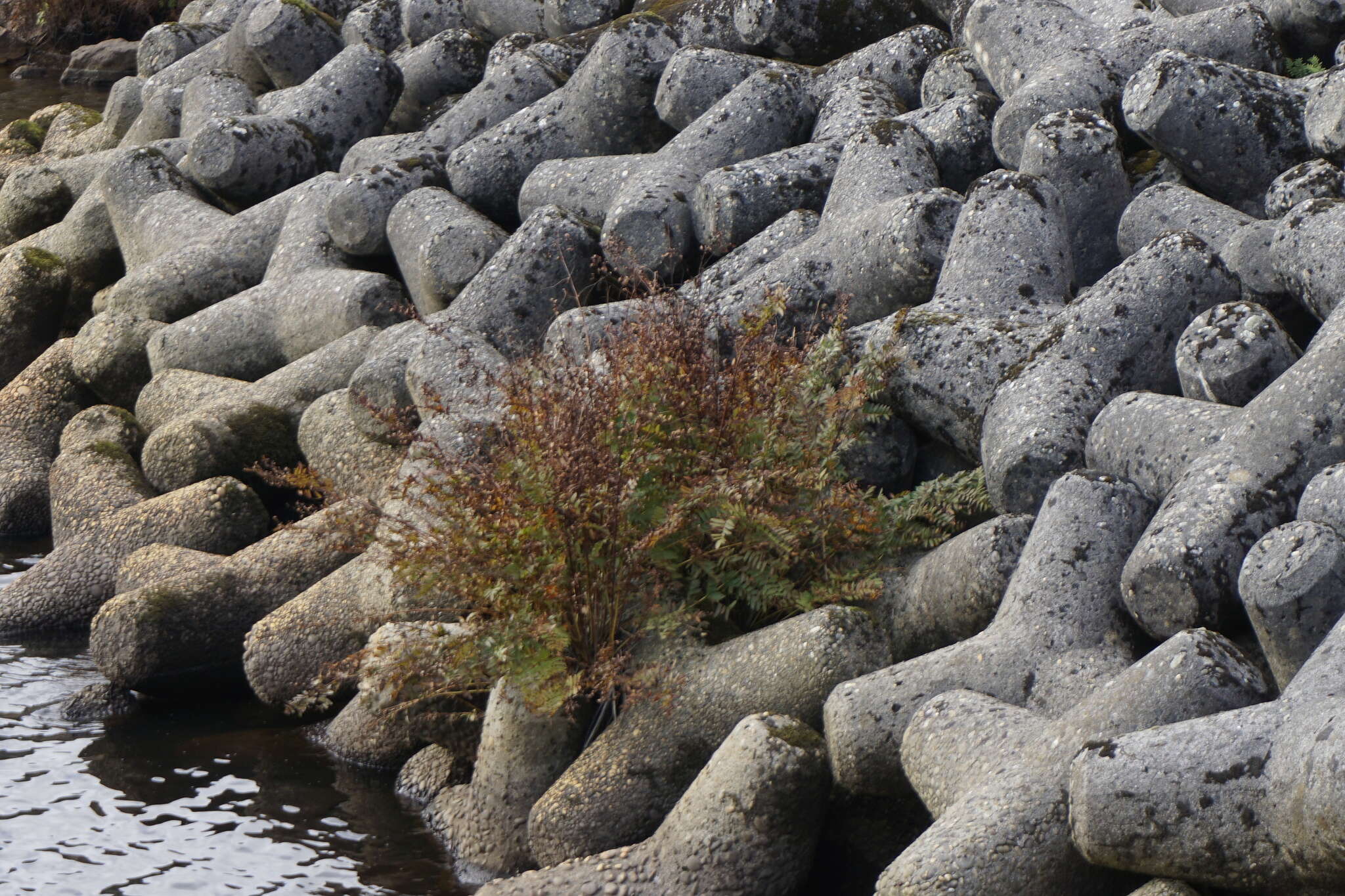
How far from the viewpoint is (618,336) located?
6.12 metres

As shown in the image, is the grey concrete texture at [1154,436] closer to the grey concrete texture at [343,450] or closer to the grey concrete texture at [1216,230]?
the grey concrete texture at [1216,230]

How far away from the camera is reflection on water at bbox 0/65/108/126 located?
17.3 metres

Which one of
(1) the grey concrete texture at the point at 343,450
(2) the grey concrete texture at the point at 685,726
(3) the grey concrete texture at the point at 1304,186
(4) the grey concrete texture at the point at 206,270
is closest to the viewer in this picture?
(2) the grey concrete texture at the point at 685,726

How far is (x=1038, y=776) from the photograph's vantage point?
158 inches

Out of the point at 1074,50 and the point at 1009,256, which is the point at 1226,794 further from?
the point at 1074,50

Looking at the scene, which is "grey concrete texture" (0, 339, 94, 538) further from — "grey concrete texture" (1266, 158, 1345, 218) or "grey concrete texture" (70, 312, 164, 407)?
"grey concrete texture" (1266, 158, 1345, 218)

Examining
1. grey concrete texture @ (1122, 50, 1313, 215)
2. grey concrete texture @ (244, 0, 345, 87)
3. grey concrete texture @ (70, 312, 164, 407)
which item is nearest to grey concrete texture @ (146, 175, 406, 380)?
grey concrete texture @ (70, 312, 164, 407)

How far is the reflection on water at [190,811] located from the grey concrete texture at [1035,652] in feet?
4.77

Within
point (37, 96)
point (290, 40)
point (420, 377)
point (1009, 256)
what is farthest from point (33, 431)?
point (37, 96)

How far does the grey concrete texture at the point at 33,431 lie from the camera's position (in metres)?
8.17

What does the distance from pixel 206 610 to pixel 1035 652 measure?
11.3 feet

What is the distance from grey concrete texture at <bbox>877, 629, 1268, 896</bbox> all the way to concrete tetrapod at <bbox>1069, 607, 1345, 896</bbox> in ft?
0.37

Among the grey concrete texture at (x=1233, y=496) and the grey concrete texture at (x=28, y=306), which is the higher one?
the grey concrete texture at (x=28, y=306)

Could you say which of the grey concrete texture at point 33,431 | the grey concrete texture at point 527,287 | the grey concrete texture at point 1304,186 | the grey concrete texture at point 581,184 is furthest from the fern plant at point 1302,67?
the grey concrete texture at point 33,431
